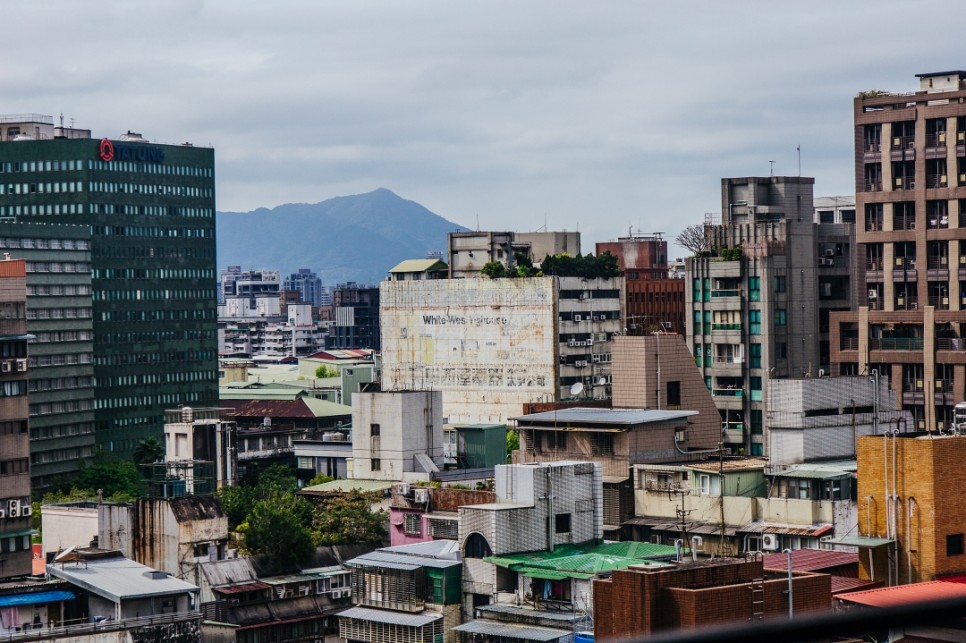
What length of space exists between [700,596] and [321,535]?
40373 millimetres

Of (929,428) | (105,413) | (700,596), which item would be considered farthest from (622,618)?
(105,413)

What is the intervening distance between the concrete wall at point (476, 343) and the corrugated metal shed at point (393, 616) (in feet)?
288

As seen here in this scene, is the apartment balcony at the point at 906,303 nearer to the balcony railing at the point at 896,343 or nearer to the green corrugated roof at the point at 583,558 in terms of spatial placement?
the balcony railing at the point at 896,343

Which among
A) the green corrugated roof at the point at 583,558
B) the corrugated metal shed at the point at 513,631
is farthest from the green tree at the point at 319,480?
the corrugated metal shed at the point at 513,631

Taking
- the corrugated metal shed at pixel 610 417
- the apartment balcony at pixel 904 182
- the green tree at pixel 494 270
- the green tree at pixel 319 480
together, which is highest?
the apartment balcony at pixel 904 182

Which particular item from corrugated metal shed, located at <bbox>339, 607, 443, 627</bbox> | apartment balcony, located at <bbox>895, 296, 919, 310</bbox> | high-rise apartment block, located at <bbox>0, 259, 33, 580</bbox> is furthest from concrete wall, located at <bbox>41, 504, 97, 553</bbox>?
apartment balcony, located at <bbox>895, 296, 919, 310</bbox>

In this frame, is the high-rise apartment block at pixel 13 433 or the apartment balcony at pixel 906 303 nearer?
the high-rise apartment block at pixel 13 433

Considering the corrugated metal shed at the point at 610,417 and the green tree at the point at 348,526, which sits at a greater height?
the corrugated metal shed at the point at 610,417

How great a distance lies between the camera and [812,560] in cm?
5772

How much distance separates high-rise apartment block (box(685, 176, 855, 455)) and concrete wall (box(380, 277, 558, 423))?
4045 centimetres

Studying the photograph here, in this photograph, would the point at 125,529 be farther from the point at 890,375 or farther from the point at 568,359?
the point at 568,359

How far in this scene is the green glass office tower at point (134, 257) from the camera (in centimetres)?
17150

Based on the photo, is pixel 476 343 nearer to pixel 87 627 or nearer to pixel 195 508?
pixel 195 508

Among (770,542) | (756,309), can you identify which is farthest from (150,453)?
(770,542)
